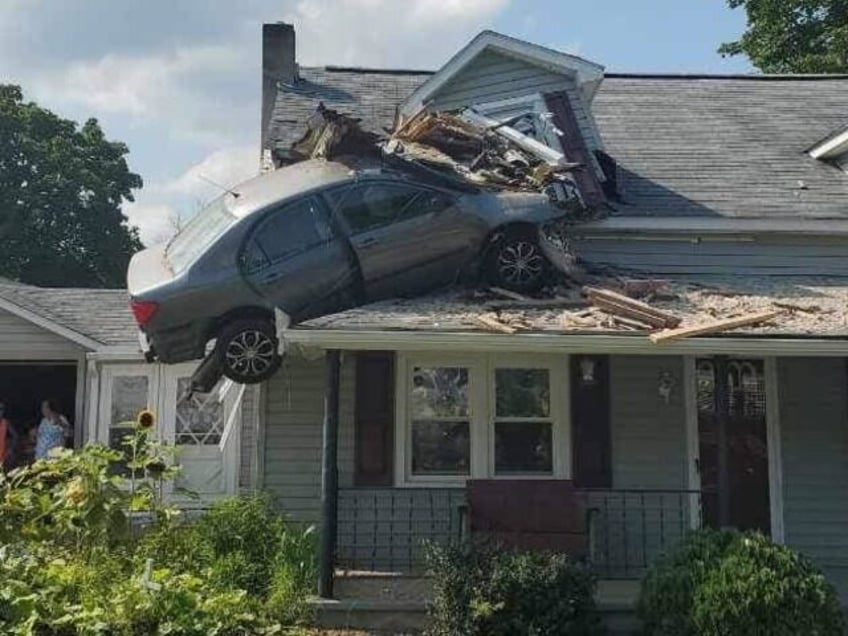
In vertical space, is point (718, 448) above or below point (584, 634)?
above

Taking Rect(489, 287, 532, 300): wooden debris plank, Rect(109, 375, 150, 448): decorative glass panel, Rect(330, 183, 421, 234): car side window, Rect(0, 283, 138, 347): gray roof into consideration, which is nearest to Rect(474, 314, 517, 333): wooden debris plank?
Rect(489, 287, 532, 300): wooden debris plank

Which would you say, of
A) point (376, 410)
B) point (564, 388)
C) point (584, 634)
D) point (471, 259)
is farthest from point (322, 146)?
point (584, 634)

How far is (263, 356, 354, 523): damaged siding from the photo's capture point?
10.6 m

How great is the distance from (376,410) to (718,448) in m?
3.62

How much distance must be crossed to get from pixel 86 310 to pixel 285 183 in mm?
7622

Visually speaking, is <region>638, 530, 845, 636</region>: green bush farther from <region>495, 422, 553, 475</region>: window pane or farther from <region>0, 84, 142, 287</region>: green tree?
<region>0, 84, 142, 287</region>: green tree

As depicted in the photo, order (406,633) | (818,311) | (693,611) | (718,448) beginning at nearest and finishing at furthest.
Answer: (693,611)
(406,633)
(718,448)
(818,311)

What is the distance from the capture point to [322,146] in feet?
35.3

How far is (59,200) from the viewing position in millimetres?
46875

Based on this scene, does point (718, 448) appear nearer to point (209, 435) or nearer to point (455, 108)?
point (455, 108)

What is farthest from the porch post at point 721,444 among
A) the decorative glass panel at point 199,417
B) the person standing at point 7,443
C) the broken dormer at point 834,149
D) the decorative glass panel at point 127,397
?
the person standing at point 7,443

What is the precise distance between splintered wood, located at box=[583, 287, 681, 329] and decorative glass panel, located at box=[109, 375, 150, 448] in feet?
28.2

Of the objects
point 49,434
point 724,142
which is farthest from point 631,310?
point 49,434

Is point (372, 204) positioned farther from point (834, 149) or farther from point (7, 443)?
point (7, 443)
